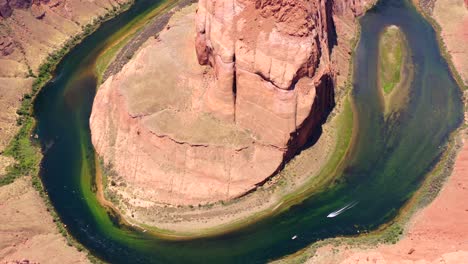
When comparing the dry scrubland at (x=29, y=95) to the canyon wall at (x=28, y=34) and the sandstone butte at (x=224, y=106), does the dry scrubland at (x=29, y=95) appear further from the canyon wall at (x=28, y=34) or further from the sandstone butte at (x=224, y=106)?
the sandstone butte at (x=224, y=106)

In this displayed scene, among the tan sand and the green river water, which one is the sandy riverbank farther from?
the tan sand

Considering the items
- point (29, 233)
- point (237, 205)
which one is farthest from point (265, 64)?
point (29, 233)

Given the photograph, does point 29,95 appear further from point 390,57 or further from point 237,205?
point 390,57

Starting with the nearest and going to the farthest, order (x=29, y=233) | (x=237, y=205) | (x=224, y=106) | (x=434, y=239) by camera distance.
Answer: (x=434, y=239), (x=29, y=233), (x=237, y=205), (x=224, y=106)

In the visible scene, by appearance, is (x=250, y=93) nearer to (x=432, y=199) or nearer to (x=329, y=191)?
(x=329, y=191)

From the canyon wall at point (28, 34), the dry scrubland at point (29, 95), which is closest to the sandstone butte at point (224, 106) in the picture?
the dry scrubland at point (29, 95)

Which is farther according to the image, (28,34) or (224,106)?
(28,34)

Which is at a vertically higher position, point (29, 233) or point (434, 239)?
point (434, 239)

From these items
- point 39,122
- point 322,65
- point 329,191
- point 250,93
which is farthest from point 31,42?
point 329,191
